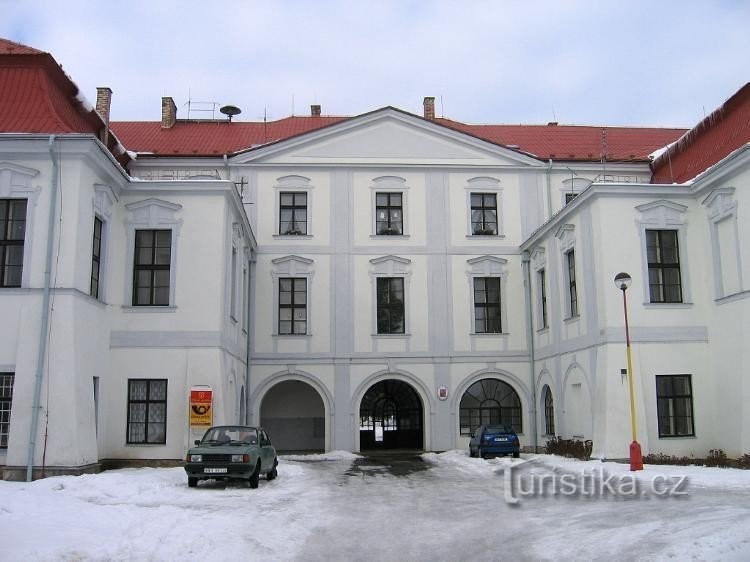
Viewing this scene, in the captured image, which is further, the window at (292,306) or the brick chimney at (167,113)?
the brick chimney at (167,113)

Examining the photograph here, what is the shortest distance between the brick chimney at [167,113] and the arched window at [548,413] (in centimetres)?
1996

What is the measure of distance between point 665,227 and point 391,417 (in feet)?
45.6

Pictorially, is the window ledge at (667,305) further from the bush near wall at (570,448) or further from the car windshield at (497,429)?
the car windshield at (497,429)

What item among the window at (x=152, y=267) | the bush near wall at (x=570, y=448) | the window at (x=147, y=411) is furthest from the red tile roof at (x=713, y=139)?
the window at (x=147, y=411)

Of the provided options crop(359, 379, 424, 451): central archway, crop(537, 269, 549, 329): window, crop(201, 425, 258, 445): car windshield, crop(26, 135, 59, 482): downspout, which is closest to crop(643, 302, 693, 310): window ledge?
crop(537, 269, 549, 329): window

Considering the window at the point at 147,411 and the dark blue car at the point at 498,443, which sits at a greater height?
the window at the point at 147,411

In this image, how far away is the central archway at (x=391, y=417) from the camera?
104ft

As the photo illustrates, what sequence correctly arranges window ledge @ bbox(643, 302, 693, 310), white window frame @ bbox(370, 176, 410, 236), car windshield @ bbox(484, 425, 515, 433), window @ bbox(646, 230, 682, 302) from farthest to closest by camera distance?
white window frame @ bbox(370, 176, 410, 236), car windshield @ bbox(484, 425, 515, 433), window @ bbox(646, 230, 682, 302), window ledge @ bbox(643, 302, 693, 310)

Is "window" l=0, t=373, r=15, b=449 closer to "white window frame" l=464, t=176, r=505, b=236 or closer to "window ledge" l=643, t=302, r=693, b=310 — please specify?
"window ledge" l=643, t=302, r=693, b=310

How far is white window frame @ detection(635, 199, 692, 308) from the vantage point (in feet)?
74.7

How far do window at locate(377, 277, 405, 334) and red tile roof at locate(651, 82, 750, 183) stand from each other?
36.4ft

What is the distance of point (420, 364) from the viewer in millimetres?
30188

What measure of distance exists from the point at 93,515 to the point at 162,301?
1086cm

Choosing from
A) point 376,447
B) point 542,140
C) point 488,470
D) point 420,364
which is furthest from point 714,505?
point 542,140
